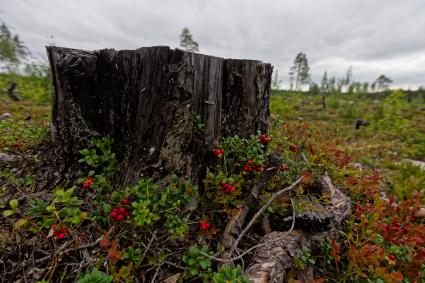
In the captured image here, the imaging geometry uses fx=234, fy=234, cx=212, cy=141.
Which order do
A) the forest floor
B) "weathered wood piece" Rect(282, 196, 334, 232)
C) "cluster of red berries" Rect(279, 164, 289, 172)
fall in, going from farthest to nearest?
"cluster of red berries" Rect(279, 164, 289, 172) → "weathered wood piece" Rect(282, 196, 334, 232) → the forest floor

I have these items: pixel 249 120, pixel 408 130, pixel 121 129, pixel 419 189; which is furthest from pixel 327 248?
pixel 408 130

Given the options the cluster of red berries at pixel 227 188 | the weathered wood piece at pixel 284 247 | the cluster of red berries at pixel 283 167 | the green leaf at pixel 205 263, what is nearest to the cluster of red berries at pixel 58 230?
the green leaf at pixel 205 263

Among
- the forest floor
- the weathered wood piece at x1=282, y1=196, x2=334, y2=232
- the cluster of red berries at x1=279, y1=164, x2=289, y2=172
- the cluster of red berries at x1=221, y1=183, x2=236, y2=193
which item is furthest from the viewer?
the cluster of red berries at x1=279, y1=164, x2=289, y2=172

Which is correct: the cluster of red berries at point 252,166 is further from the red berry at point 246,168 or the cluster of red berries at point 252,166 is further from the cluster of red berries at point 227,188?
the cluster of red berries at point 227,188

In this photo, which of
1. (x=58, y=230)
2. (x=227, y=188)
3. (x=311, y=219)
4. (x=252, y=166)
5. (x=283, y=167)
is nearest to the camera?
(x=58, y=230)

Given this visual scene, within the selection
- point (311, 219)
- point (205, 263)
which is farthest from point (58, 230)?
point (311, 219)

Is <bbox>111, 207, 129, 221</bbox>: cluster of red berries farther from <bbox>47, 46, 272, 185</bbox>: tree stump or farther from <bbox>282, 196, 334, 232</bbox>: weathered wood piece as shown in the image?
<bbox>282, 196, 334, 232</bbox>: weathered wood piece

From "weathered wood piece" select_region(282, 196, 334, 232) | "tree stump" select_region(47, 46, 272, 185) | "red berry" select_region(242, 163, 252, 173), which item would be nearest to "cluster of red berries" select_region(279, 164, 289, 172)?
"weathered wood piece" select_region(282, 196, 334, 232)

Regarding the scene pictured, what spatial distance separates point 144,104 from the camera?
2.30 metres

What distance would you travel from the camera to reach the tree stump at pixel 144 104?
225cm

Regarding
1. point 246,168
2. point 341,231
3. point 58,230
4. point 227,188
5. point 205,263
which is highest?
point 246,168

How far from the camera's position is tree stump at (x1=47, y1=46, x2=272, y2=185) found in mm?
2248

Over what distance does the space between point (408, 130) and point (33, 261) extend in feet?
42.3

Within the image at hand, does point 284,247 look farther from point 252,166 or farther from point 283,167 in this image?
point 283,167
